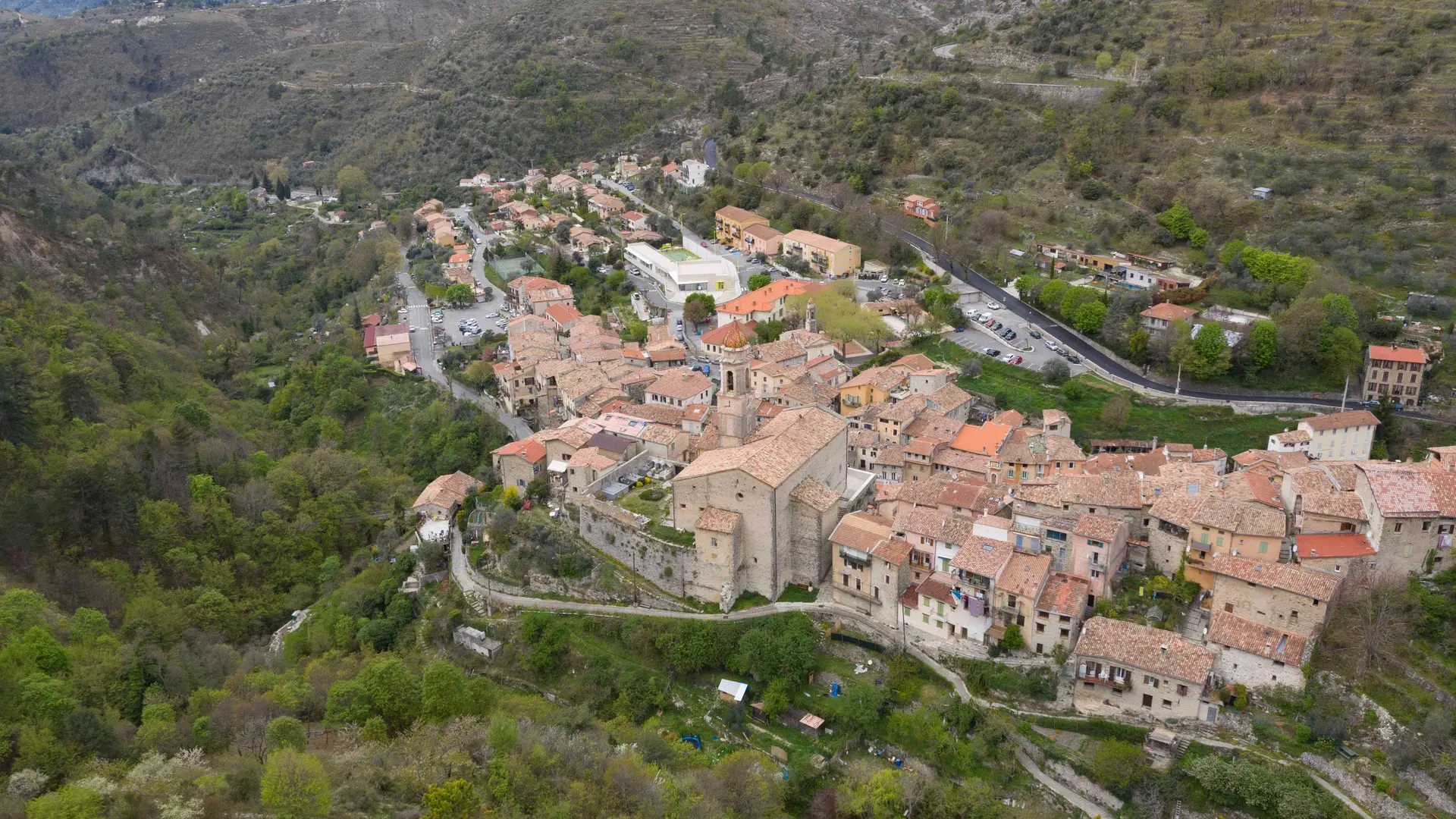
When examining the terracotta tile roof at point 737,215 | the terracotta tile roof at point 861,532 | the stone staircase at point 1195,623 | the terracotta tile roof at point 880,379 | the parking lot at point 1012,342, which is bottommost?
the stone staircase at point 1195,623

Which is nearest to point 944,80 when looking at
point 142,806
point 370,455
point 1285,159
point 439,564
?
point 1285,159

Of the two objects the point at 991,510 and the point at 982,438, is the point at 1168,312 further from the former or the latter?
the point at 991,510

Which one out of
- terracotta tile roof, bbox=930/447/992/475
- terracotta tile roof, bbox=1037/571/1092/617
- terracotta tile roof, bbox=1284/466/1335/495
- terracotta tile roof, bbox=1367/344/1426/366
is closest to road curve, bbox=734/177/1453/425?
terracotta tile roof, bbox=1367/344/1426/366

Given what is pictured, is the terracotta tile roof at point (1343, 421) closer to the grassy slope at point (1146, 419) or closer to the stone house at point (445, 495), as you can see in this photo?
the grassy slope at point (1146, 419)

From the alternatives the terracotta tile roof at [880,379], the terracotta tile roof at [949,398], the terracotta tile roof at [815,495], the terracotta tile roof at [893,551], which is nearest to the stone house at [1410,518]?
the terracotta tile roof at [893,551]

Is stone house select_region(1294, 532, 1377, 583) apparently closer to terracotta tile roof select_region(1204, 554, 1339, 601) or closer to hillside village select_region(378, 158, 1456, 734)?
hillside village select_region(378, 158, 1456, 734)

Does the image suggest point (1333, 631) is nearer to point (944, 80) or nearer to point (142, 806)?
point (142, 806)

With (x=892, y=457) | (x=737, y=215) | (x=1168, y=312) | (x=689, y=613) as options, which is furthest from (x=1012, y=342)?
(x=737, y=215)
